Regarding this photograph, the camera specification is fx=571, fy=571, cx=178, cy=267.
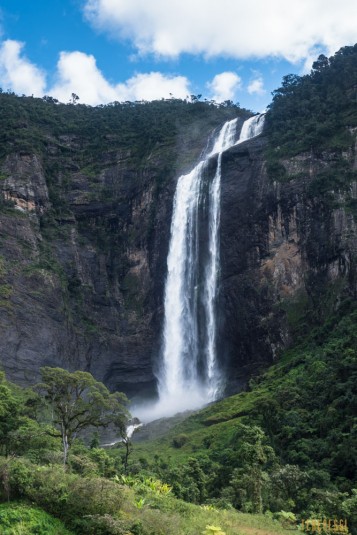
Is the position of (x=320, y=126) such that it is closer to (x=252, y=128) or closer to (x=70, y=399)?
(x=252, y=128)

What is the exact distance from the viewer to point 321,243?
42.5 metres

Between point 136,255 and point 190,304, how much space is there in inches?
361

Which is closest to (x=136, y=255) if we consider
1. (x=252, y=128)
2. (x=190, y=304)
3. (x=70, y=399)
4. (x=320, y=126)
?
(x=190, y=304)

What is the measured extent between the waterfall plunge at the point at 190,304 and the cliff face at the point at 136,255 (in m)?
1.03

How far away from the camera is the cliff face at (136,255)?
42250 millimetres

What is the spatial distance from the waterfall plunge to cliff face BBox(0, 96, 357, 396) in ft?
3.38

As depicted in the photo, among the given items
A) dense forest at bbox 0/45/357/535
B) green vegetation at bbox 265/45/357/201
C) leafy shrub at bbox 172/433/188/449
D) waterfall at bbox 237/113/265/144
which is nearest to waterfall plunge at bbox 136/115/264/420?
dense forest at bbox 0/45/357/535

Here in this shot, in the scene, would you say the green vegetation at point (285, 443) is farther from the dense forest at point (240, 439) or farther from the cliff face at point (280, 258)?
the cliff face at point (280, 258)

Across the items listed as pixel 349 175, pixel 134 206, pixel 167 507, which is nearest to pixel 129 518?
pixel 167 507

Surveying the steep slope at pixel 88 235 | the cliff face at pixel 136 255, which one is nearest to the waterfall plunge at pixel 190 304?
the cliff face at pixel 136 255

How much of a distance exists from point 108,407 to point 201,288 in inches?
1042

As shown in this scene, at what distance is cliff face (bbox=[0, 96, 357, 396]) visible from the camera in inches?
1663

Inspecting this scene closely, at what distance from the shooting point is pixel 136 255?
176 feet

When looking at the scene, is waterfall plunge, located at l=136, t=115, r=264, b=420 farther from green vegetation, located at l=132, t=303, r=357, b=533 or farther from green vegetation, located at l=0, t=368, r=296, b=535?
green vegetation, located at l=0, t=368, r=296, b=535
